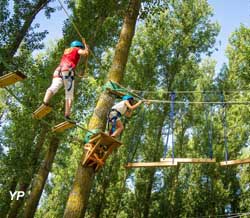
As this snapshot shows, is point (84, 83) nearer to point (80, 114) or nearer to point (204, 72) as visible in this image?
point (80, 114)

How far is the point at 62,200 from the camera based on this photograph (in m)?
21.2

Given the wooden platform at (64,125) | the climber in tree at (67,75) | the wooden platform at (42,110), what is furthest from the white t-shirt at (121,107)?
the wooden platform at (42,110)

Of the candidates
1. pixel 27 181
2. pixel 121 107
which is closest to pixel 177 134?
pixel 27 181

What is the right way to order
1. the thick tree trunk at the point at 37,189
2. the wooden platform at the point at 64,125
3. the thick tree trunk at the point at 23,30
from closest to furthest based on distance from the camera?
the wooden platform at the point at 64,125 → the thick tree trunk at the point at 23,30 → the thick tree trunk at the point at 37,189

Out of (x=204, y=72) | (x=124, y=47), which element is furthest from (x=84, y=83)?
(x=204, y=72)

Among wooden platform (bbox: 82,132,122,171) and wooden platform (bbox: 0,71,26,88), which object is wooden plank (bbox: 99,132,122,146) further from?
wooden platform (bbox: 0,71,26,88)

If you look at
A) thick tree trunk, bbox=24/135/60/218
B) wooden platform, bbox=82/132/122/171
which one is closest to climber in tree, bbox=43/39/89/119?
wooden platform, bbox=82/132/122/171

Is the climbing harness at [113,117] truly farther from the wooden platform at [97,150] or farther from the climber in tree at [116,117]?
the wooden platform at [97,150]

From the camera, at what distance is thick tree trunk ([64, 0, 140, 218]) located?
493cm

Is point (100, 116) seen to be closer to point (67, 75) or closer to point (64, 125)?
point (64, 125)

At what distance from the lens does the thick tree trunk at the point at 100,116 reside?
194 inches

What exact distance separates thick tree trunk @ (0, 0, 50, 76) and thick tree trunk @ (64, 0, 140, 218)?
4.16 meters

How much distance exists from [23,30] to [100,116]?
19.1 ft

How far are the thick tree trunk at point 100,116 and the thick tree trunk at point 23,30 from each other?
4.16 m
